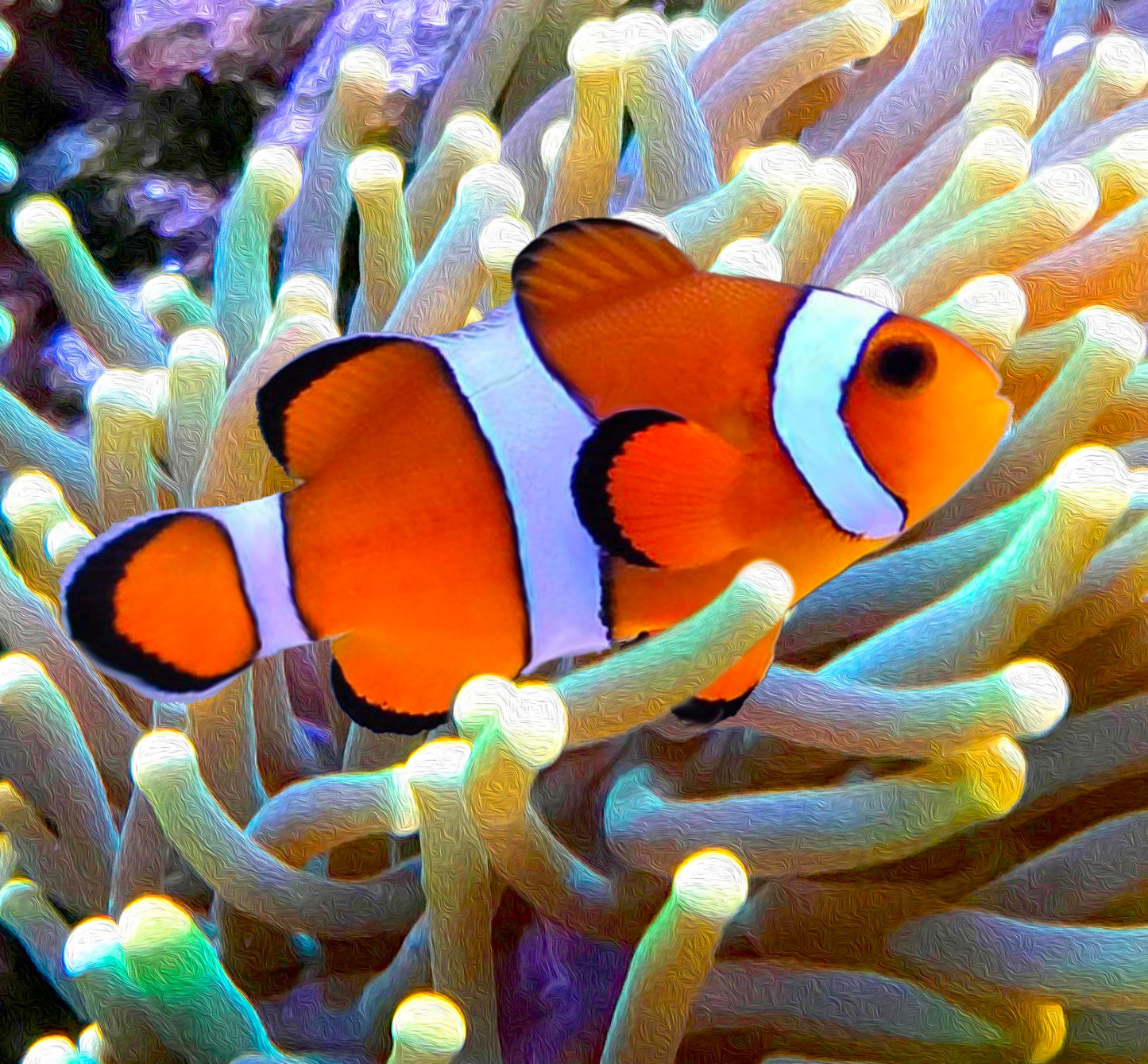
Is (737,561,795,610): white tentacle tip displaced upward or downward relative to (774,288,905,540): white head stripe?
downward

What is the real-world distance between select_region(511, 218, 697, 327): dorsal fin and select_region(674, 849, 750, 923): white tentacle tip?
271 mm

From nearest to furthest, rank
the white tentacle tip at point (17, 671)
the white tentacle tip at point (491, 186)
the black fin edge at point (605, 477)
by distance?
1. the black fin edge at point (605, 477)
2. the white tentacle tip at point (17, 671)
3. the white tentacle tip at point (491, 186)

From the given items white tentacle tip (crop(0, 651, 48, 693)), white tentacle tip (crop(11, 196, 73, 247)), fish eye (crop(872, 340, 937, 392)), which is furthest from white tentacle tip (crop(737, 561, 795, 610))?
white tentacle tip (crop(11, 196, 73, 247))

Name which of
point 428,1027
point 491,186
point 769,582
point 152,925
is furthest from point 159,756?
point 491,186

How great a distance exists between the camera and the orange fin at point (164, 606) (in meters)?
0.55

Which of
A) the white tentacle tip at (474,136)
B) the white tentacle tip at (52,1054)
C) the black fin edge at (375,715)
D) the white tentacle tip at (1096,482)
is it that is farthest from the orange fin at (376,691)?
the white tentacle tip at (474,136)

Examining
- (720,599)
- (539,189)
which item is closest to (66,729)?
(720,599)

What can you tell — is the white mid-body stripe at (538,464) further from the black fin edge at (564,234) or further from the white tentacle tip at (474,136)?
the white tentacle tip at (474,136)

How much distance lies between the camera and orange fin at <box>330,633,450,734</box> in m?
0.61

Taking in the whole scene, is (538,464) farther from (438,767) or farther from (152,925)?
(152,925)

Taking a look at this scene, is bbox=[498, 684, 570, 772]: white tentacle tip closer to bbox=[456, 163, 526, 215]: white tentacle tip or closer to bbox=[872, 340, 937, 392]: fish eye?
bbox=[872, 340, 937, 392]: fish eye

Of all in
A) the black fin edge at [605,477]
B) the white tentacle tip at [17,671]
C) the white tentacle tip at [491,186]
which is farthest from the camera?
the white tentacle tip at [491,186]

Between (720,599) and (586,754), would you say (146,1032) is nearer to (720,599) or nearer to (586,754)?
(586,754)

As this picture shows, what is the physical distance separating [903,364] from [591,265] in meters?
0.16
